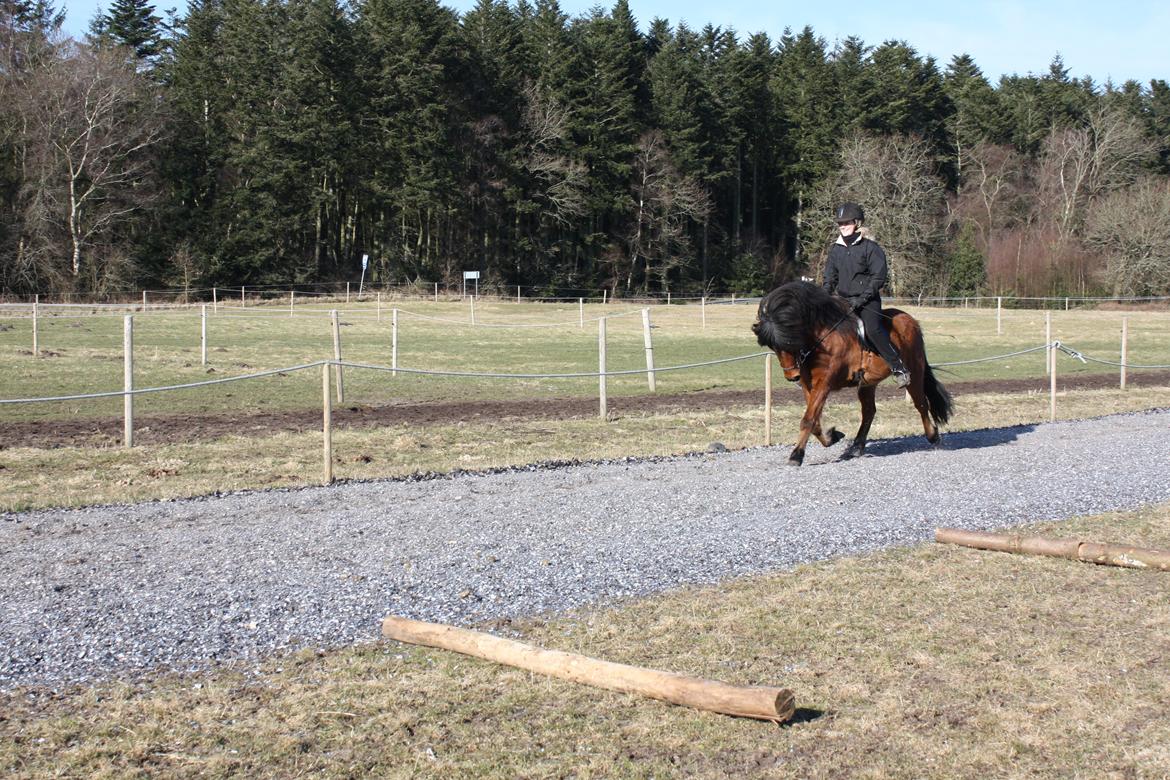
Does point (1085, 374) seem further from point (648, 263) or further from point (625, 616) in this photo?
point (648, 263)

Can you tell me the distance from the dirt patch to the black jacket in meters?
6.16

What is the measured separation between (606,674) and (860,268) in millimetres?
8665

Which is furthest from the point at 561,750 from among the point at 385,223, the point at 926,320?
the point at 385,223

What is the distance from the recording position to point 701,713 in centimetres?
496

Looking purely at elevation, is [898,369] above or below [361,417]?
above

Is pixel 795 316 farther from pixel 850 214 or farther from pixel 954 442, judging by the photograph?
pixel 954 442

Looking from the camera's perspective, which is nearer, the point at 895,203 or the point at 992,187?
the point at 895,203

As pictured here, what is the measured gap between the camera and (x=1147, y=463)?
12.3 meters

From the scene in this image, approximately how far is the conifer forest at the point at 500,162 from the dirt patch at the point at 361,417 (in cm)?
4375

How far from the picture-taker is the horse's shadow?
1398cm

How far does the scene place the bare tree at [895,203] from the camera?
67625mm

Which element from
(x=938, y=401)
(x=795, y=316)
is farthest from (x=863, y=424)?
(x=795, y=316)

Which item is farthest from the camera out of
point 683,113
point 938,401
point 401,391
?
point 683,113

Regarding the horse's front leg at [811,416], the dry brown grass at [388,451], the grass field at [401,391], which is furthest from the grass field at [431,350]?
the horse's front leg at [811,416]
